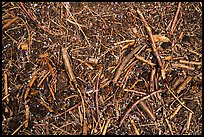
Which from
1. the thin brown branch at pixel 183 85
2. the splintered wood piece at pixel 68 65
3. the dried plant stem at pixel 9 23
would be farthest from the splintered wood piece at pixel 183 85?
the dried plant stem at pixel 9 23

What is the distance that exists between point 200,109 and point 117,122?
39 cm

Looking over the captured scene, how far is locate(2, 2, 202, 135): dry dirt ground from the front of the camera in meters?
1.51

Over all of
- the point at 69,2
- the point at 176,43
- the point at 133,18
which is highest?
the point at 69,2

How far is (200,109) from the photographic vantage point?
1538 mm

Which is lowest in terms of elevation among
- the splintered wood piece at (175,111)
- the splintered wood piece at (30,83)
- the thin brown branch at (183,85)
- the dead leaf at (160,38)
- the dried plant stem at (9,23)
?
the splintered wood piece at (175,111)

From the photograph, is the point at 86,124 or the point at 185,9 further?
the point at 185,9

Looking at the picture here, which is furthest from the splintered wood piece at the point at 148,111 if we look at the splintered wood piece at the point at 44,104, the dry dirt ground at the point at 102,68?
the splintered wood piece at the point at 44,104

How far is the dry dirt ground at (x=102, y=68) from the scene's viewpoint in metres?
1.51

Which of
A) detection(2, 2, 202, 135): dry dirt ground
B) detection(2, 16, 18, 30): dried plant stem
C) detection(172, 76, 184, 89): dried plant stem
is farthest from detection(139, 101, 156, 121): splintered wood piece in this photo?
detection(2, 16, 18, 30): dried plant stem

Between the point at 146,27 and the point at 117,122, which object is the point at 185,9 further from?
the point at 117,122

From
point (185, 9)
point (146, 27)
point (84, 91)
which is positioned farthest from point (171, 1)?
point (84, 91)

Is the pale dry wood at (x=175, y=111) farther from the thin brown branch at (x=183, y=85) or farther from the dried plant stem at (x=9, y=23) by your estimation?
the dried plant stem at (x=9, y=23)

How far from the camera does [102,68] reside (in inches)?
61.7

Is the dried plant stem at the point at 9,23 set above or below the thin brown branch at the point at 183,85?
above
